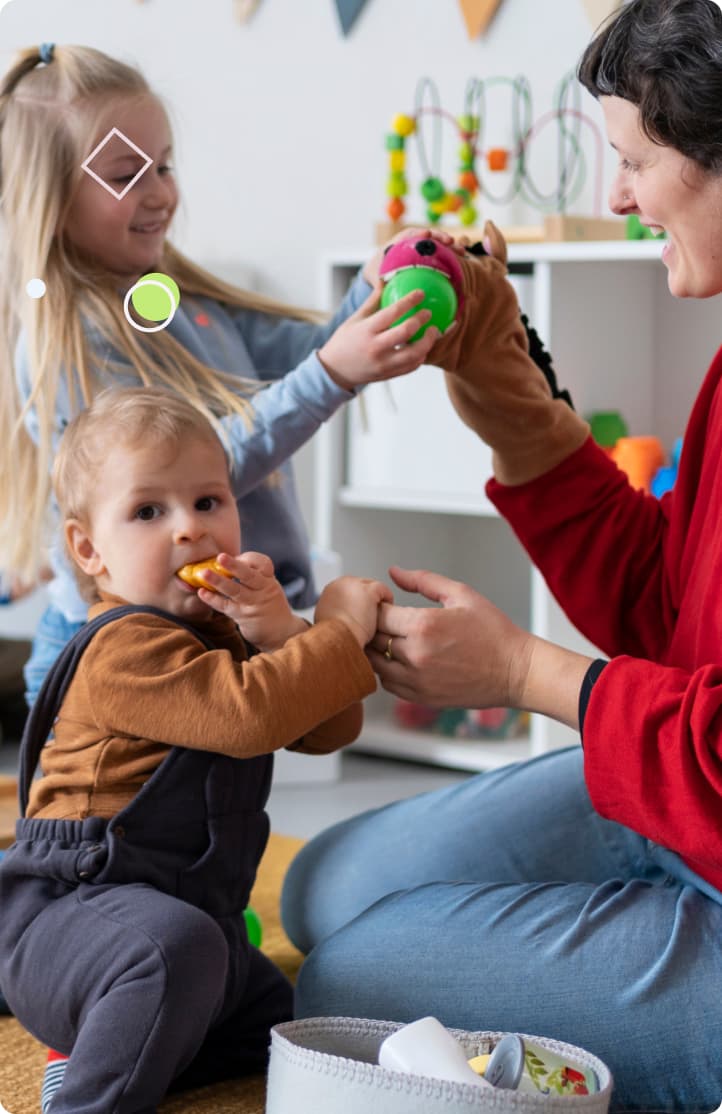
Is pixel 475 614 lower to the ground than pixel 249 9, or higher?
lower

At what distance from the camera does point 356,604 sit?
83cm

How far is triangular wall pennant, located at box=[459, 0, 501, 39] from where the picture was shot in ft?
5.86

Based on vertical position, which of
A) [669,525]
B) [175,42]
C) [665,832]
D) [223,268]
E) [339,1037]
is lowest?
[339,1037]

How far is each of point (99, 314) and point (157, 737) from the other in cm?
29

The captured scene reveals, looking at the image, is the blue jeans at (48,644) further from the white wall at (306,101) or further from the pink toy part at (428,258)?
the white wall at (306,101)

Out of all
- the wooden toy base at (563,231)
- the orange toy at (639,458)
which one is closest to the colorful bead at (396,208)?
the wooden toy base at (563,231)

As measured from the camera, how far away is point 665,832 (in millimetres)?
740

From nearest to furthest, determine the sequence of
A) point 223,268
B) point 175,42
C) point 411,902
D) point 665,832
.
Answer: point 665,832 < point 411,902 < point 175,42 < point 223,268

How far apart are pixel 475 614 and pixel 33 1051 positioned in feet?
1.41


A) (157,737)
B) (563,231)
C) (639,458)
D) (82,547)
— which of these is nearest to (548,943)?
(157,737)

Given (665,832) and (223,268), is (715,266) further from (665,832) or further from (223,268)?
(223,268)

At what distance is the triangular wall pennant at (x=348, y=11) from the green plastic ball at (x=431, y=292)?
117 centimetres

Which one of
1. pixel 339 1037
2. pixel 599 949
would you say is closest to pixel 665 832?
pixel 599 949

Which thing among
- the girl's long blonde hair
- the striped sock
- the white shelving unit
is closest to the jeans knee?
the striped sock
